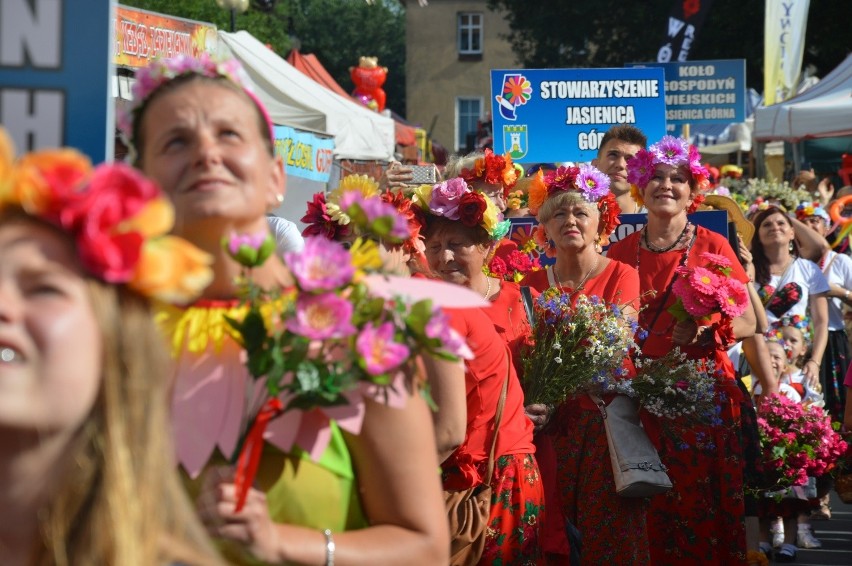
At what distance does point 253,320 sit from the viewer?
2.31m

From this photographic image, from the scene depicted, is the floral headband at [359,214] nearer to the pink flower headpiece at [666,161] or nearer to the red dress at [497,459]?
the red dress at [497,459]

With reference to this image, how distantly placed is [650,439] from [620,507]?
50 cm

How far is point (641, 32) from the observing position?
3931 centimetres

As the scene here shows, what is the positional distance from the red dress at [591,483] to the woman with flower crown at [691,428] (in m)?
0.44

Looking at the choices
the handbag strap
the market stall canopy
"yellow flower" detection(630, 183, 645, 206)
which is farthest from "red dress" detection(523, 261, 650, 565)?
the market stall canopy

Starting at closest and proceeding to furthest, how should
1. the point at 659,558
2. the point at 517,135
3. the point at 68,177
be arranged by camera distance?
the point at 68,177, the point at 659,558, the point at 517,135

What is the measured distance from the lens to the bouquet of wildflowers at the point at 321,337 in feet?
7.45

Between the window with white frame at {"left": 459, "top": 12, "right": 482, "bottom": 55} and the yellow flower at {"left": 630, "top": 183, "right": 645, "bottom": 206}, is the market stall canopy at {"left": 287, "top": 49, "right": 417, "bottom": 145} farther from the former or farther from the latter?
the window with white frame at {"left": 459, "top": 12, "right": 482, "bottom": 55}

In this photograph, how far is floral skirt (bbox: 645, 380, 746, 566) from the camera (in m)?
6.60

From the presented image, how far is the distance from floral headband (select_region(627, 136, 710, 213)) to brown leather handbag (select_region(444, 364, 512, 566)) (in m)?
2.97

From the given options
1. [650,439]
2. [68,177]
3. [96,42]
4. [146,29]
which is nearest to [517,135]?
[146,29]

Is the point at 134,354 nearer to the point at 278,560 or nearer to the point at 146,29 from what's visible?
the point at 278,560

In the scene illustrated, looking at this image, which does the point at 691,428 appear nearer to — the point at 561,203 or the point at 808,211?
the point at 561,203

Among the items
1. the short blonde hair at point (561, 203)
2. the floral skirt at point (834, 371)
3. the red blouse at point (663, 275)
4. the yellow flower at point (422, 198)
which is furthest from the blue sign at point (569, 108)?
the yellow flower at point (422, 198)
